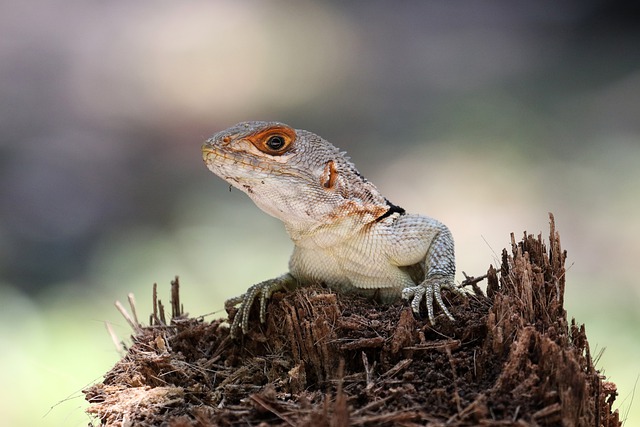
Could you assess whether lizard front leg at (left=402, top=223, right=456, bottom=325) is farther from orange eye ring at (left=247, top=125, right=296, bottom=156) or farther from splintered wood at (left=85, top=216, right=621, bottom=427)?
orange eye ring at (left=247, top=125, right=296, bottom=156)

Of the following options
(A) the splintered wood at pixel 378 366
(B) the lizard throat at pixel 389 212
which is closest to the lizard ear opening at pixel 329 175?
(B) the lizard throat at pixel 389 212

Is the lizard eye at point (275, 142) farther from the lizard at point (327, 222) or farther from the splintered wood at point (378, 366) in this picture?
the splintered wood at point (378, 366)

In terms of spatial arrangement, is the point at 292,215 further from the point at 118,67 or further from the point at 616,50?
the point at 616,50

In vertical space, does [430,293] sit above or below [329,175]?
below

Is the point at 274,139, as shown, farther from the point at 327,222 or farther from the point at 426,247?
the point at 426,247

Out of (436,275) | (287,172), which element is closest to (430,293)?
(436,275)

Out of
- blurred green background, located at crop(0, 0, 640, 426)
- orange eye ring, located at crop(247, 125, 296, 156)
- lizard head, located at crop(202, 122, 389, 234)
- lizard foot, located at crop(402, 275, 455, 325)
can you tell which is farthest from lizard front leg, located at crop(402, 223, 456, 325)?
blurred green background, located at crop(0, 0, 640, 426)
